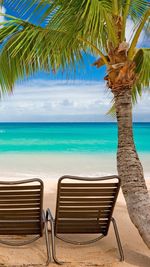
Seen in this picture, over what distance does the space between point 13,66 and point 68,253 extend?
2.83 metres

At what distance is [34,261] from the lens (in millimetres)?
4457

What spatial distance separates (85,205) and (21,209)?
0.68 metres

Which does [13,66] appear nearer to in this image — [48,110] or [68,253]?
[68,253]

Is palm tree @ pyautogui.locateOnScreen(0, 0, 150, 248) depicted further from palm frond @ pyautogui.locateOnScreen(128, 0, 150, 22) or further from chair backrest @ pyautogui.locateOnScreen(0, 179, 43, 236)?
chair backrest @ pyautogui.locateOnScreen(0, 179, 43, 236)

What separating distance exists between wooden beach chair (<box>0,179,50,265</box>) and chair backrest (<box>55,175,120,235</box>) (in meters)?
0.20

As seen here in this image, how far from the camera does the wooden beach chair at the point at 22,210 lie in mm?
4262

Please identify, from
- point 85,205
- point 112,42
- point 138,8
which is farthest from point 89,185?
point 138,8

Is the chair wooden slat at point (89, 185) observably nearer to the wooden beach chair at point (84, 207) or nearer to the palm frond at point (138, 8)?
the wooden beach chair at point (84, 207)

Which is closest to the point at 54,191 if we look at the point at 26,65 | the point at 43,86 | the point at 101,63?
the point at 26,65

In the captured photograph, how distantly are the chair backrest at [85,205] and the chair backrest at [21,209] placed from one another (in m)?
0.21

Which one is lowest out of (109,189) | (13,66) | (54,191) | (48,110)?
(48,110)

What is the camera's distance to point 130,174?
467 centimetres

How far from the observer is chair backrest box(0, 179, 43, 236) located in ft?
14.0

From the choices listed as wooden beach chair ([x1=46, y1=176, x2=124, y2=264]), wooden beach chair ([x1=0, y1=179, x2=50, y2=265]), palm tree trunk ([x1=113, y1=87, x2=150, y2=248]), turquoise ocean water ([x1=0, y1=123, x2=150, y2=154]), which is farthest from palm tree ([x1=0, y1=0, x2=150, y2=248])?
turquoise ocean water ([x1=0, y1=123, x2=150, y2=154])
